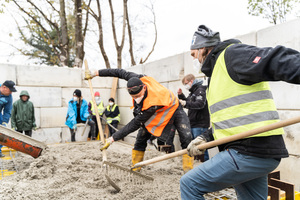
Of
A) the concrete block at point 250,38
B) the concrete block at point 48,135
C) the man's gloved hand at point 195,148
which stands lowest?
the concrete block at point 48,135

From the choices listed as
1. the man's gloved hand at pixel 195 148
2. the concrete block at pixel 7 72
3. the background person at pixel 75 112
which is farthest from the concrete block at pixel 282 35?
the concrete block at pixel 7 72

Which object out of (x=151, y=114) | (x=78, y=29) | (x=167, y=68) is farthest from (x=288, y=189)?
(x=78, y=29)

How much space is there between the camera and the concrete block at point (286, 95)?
302cm

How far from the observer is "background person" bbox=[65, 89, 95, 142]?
6.51 meters

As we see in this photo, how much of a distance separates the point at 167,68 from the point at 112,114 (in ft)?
8.87

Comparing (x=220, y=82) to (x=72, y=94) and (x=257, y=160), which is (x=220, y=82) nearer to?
(x=257, y=160)

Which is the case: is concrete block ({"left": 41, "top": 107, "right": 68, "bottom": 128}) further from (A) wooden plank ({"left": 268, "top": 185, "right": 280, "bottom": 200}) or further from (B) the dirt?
(A) wooden plank ({"left": 268, "top": 185, "right": 280, "bottom": 200})

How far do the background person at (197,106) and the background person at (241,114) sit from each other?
93.9 inches

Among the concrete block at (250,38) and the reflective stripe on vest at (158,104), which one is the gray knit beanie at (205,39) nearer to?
the reflective stripe on vest at (158,104)

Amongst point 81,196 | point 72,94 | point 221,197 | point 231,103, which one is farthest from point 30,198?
point 72,94

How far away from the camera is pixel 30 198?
2.59 meters

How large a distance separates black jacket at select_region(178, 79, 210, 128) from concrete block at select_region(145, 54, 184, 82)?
4.08 ft

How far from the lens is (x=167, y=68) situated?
18.3 feet

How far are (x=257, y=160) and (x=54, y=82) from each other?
6.69 meters
